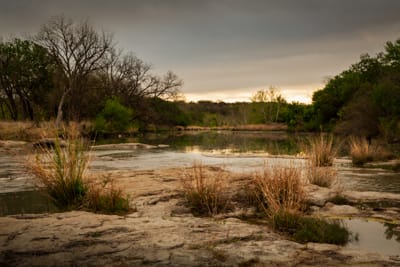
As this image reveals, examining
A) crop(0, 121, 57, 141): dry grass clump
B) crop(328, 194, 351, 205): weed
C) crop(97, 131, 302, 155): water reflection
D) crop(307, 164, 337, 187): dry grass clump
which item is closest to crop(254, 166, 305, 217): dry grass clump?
crop(328, 194, 351, 205): weed

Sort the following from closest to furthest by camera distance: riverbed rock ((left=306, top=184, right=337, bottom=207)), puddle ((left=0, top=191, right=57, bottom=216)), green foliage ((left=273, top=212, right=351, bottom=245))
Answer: green foliage ((left=273, top=212, right=351, bottom=245)), puddle ((left=0, top=191, right=57, bottom=216)), riverbed rock ((left=306, top=184, right=337, bottom=207))

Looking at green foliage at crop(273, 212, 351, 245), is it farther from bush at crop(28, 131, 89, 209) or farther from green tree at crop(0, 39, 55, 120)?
green tree at crop(0, 39, 55, 120)

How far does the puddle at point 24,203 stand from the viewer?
7.35 metres

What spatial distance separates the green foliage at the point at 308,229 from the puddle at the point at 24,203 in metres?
3.95

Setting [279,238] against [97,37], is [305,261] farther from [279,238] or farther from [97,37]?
[97,37]

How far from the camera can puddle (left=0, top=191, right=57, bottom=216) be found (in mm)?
7349

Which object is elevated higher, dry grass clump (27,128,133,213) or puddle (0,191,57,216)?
dry grass clump (27,128,133,213)

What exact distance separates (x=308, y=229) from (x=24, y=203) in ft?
18.5

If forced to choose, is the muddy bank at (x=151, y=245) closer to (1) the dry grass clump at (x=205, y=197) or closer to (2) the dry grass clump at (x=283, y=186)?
(2) the dry grass clump at (x=283, y=186)

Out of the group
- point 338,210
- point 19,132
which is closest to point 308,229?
point 338,210

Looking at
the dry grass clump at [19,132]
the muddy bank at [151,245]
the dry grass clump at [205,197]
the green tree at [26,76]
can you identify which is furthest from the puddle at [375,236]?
the green tree at [26,76]

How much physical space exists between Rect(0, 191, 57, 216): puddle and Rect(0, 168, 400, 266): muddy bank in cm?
144

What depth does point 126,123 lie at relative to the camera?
4528 cm

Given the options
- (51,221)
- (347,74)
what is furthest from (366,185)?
(347,74)
